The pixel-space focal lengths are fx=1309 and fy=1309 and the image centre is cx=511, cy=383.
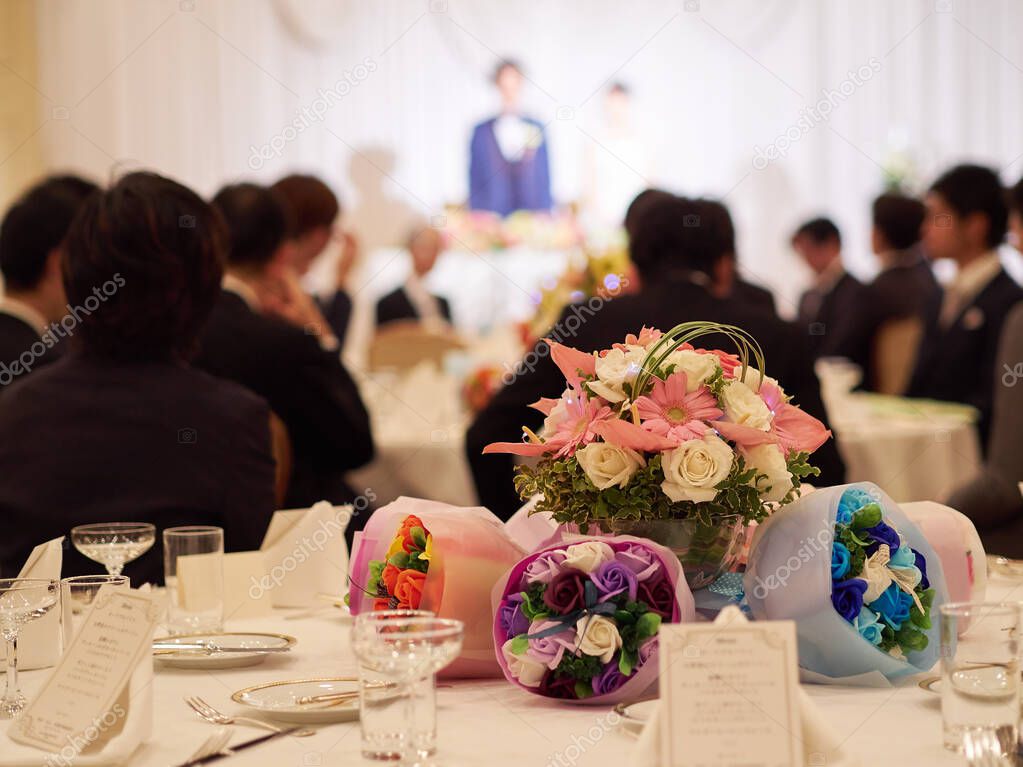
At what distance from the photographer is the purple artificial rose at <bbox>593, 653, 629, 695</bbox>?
134 cm

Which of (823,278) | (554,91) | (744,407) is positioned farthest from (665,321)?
(554,91)

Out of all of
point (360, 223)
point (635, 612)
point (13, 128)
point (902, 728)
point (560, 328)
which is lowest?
point (902, 728)

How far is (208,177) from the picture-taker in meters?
9.62

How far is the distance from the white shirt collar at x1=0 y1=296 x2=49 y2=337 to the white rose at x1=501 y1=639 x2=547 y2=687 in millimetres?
2179

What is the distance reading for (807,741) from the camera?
1104 millimetres

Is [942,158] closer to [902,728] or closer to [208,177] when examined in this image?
[208,177]

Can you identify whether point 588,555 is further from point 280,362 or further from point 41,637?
point 280,362

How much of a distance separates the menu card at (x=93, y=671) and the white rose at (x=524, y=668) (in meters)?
0.36

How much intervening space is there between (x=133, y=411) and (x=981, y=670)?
1.48m

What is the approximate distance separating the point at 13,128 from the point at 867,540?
28.0 ft

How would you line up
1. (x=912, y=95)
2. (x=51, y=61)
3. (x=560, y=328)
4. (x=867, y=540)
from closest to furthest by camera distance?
(x=867, y=540)
(x=560, y=328)
(x=51, y=61)
(x=912, y=95)

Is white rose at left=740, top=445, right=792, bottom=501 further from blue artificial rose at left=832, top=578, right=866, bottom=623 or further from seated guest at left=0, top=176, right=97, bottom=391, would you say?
seated guest at left=0, top=176, right=97, bottom=391

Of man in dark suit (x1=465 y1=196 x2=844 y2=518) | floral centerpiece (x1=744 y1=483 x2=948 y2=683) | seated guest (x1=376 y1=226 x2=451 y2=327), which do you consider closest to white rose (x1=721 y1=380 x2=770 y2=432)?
floral centerpiece (x1=744 y1=483 x2=948 y2=683)

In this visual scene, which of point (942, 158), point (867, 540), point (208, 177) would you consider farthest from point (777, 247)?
point (867, 540)
